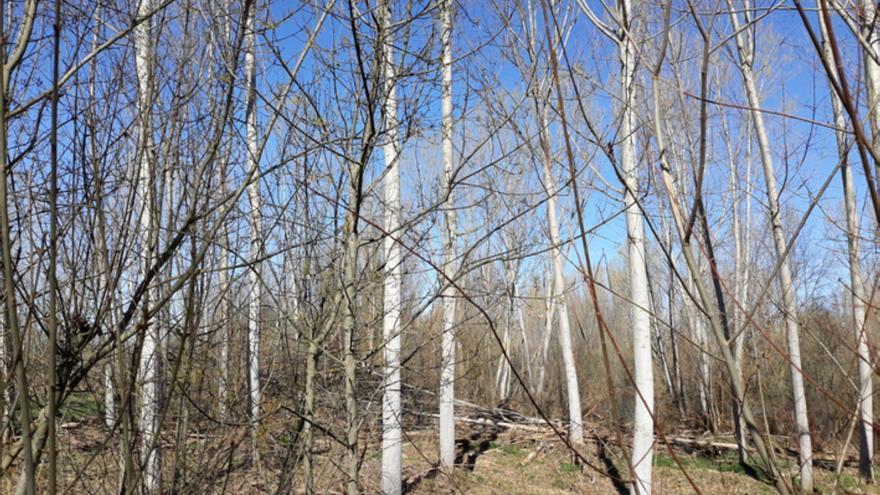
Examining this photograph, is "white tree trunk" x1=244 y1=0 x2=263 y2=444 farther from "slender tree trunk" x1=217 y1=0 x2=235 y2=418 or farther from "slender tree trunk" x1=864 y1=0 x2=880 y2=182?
"slender tree trunk" x1=864 y1=0 x2=880 y2=182

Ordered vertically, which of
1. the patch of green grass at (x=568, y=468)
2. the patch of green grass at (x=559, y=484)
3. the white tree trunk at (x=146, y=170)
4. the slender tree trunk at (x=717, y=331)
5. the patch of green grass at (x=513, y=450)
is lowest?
the patch of green grass at (x=559, y=484)

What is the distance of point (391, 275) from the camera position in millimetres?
3268

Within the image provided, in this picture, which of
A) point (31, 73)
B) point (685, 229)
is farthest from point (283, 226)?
point (685, 229)

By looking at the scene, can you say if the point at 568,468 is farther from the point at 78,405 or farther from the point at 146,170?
the point at 146,170

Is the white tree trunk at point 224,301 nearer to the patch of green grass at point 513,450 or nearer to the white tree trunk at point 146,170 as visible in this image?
the white tree trunk at point 146,170

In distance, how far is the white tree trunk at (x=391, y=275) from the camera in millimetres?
2859

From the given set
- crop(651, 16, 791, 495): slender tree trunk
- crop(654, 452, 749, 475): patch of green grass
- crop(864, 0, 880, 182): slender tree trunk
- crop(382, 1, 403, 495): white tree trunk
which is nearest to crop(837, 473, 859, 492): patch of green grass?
crop(654, 452, 749, 475): patch of green grass

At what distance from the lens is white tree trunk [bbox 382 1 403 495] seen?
2.86 m

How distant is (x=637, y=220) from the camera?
6.22m

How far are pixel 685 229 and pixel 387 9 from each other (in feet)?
7.67

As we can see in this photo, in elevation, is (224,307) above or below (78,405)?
above

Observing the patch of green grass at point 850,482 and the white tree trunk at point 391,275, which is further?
the patch of green grass at point 850,482

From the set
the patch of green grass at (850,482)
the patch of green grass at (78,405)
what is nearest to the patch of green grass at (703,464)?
the patch of green grass at (850,482)

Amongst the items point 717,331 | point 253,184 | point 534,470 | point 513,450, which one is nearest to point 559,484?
point 534,470
